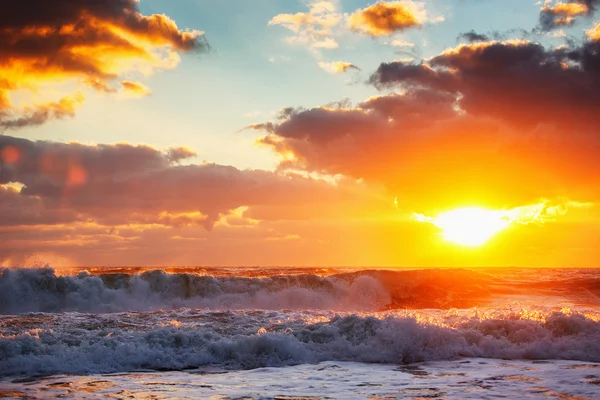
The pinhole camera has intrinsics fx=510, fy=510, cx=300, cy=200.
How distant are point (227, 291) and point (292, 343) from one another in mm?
21146

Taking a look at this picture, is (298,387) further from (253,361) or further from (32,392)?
(32,392)

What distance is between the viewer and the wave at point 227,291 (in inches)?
1230

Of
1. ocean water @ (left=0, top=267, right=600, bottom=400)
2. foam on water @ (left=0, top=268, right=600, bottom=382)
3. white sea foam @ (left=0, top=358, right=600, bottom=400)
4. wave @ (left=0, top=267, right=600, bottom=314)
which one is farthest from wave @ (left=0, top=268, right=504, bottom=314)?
white sea foam @ (left=0, top=358, right=600, bottom=400)

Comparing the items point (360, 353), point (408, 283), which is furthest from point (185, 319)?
point (408, 283)

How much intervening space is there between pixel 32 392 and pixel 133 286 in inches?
954

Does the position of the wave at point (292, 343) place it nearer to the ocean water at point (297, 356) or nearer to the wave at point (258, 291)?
the ocean water at point (297, 356)

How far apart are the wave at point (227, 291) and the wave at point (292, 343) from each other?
47.2 ft

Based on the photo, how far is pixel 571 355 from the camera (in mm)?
14828

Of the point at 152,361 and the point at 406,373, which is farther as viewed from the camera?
the point at 152,361

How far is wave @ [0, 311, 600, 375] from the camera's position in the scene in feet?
44.8

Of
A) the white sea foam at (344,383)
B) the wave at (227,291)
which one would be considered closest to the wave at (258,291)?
the wave at (227,291)

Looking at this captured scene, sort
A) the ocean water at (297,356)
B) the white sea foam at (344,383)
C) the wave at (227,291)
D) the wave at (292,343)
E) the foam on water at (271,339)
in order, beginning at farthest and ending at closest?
the wave at (227,291) → the foam on water at (271,339) → the wave at (292,343) → the ocean water at (297,356) → the white sea foam at (344,383)

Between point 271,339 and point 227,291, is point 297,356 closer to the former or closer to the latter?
point 271,339

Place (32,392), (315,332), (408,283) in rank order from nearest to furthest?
1. (32,392)
2. (315,332)
3. (408,283)
